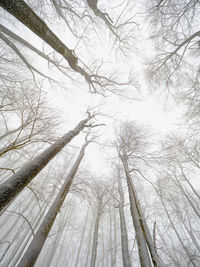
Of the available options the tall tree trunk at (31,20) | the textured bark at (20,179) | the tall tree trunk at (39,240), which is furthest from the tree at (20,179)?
the tall tree trunk at (31,20)

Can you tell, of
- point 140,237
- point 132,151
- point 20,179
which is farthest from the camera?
point 132,151

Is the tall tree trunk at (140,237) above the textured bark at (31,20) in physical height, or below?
below

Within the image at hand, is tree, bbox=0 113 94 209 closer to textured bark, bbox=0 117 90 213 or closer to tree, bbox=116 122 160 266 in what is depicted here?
textured bark, bbox=0 117 90 213

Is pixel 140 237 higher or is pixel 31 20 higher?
pixel 31 20

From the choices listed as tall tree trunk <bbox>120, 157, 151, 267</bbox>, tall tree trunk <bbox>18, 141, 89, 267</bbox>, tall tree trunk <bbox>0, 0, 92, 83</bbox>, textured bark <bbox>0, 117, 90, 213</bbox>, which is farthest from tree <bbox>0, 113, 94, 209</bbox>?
tall tree trunk <bbox>120, 157, 151, 267</bbox>

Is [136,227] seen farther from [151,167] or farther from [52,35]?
[52,35]

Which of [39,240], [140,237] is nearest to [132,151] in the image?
[140,237]

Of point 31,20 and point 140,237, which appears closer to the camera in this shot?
point 31,20

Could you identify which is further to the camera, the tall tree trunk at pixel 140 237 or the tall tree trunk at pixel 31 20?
the tall tree trunk at pixel 140 237

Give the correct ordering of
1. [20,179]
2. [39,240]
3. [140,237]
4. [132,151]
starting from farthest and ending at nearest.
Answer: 1. [132,151]
2. [39,240]
3. [140,237]
4. [20,179]

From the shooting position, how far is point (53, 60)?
12.2ft

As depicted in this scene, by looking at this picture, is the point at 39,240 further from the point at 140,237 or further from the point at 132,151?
the point at 132,151

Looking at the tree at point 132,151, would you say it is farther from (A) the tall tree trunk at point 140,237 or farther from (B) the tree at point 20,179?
(B) the tree at point 20,179

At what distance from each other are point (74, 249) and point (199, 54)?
30202 mm
